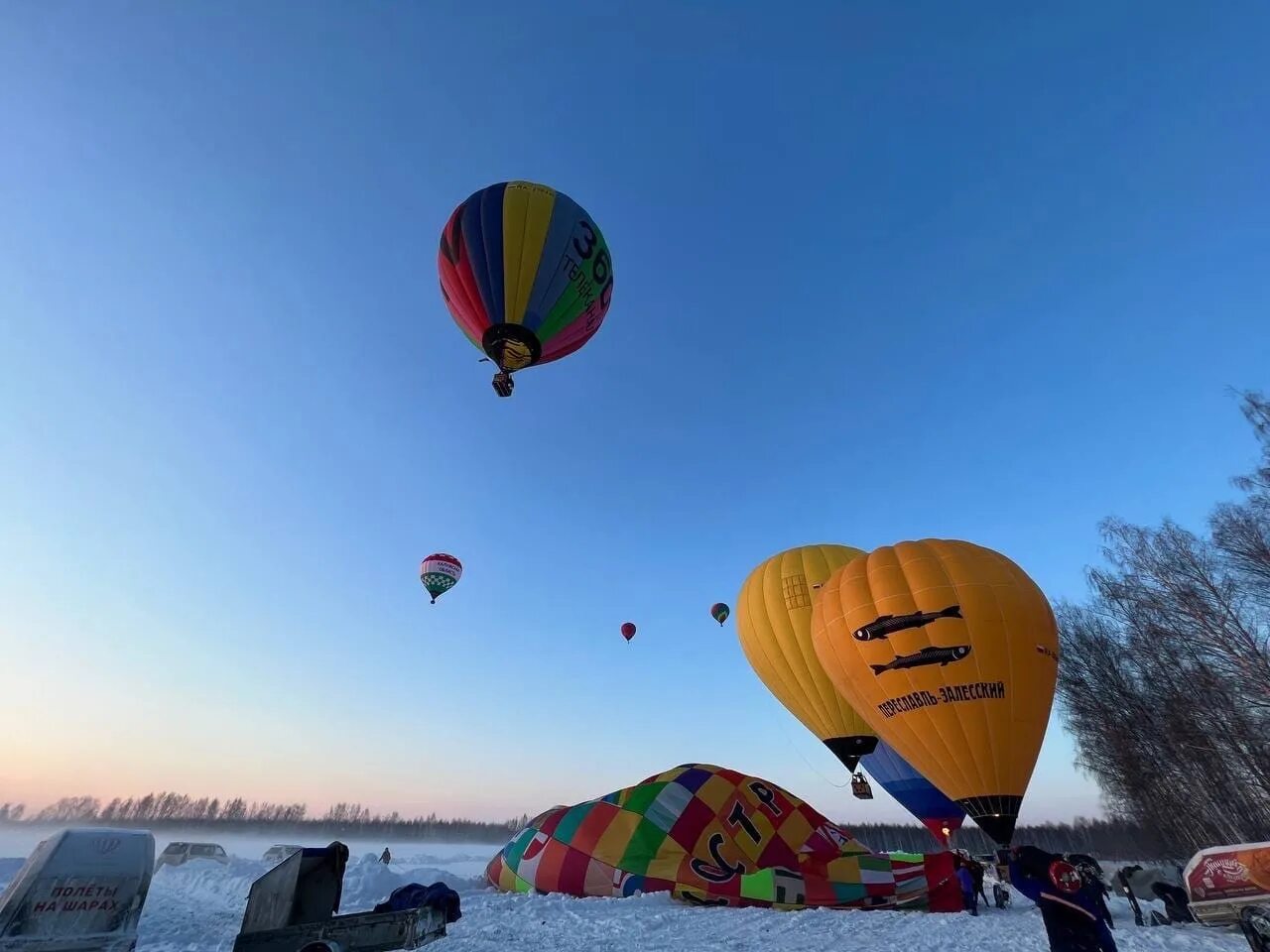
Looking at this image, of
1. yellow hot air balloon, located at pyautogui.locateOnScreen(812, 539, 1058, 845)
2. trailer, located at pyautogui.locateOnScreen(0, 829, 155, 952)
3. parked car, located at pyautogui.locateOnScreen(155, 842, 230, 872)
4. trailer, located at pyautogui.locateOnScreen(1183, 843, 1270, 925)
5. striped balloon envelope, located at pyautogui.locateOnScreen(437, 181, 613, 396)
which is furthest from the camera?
parked car, located at pyautogui.locateOnScreen(155, 842, 230, 872)

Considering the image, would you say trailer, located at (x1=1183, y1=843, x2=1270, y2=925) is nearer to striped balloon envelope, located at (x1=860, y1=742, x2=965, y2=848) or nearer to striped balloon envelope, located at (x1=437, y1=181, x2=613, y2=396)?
striped balloon envelope, located at (x1=860, y1=742, x2=965, y2=848)

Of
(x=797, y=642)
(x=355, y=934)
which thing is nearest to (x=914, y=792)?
(x=797, y=642)

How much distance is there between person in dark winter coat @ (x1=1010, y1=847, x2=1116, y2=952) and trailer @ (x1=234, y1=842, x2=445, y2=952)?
571cm

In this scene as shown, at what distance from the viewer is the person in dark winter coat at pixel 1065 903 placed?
18.3 feet

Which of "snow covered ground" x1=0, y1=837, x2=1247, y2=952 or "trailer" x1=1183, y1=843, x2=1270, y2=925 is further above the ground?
"trailer" x1=1183, y1=843, x2=1270, y2=925

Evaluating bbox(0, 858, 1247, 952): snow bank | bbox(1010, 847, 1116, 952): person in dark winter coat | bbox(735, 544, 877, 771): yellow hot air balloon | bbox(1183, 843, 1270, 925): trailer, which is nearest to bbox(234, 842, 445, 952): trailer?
bbox(0, 858, 1247, 952): snow bank

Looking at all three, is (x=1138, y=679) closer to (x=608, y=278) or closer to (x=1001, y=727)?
(x=1001, y=727)

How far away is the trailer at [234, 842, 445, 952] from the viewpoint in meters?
4.89

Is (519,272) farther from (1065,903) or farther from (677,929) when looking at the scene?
(1065,903)

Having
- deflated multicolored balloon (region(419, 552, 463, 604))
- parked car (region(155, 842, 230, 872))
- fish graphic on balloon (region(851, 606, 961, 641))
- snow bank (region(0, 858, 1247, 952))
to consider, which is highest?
deflated multicolored balloon (region(419, 552, 463, 604))

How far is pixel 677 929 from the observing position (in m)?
9.52

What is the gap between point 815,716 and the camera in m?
16.1

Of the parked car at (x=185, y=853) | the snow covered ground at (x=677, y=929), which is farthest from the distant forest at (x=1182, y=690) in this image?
the parked car at (x=185, y=853)

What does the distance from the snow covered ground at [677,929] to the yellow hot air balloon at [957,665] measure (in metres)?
1.87
